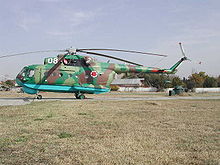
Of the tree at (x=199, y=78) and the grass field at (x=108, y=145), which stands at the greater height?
the tree at (x=199, y=78)

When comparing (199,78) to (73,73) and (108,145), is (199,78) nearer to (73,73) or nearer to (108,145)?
(73,73)

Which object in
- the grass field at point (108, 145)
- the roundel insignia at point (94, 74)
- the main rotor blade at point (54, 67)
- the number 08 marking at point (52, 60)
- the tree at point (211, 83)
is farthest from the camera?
the tree at point (211, 83)

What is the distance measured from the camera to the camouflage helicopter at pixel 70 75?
842 inches

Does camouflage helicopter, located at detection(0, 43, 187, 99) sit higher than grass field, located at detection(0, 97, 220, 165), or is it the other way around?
camouflage helicopter, located at detection(0, 43, 187, 99)

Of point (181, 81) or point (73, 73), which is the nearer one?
point (73, 73)

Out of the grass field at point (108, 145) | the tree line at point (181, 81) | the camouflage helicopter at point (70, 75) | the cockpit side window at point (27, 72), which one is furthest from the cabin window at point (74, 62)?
the tree line at point (181, 81)

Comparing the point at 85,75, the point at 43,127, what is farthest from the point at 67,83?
the point at 43,127

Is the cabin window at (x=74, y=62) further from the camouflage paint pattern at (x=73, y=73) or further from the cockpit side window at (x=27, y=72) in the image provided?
the cockpit side window at (x=27, y=72)

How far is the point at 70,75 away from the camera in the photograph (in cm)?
2212

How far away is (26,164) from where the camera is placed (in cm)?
383

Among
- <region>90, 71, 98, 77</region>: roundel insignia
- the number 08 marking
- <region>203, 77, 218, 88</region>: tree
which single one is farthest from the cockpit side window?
<region>203, 77, 218, 88</region>: tree

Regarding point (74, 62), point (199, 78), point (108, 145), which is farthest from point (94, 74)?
point (199, 78)

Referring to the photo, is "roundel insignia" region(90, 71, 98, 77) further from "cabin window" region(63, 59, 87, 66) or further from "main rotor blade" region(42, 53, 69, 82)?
"main rotor blade" region(42, 53, 69, 82)

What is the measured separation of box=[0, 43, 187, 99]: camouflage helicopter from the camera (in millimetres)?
21375
